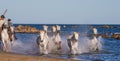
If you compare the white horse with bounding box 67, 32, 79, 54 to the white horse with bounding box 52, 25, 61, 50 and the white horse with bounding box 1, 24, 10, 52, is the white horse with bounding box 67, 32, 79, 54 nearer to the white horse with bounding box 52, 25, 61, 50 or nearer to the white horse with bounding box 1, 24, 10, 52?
the white horse with bounding box 52, 25, 61, 50

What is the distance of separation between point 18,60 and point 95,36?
14731 millimetres

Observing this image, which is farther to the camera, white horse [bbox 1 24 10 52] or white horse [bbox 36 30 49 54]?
white horse [bbox 1 24 10 52]

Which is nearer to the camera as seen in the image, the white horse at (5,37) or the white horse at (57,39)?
the white horse at (5,37)

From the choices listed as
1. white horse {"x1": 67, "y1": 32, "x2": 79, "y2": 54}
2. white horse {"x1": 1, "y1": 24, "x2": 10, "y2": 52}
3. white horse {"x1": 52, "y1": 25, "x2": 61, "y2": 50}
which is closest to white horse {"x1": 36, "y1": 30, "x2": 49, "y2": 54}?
white horse {"x1": 67, "y1": 32, "x2": 79, "y2": 54}

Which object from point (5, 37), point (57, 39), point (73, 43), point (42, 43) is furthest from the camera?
point (57, 39)

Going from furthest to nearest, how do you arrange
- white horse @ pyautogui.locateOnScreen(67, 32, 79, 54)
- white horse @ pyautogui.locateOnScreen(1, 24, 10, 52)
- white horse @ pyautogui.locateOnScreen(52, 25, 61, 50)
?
white horse @ pyautogui.locateOnScreen(52, 25, 61, 50), white horse @ pyautogui.locateOnScreen(67, 32, 79, 54), white horse @ pyautogui.locateOnScreen(1, 24, 10, 52)

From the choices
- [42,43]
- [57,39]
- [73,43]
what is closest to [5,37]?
[42,43]

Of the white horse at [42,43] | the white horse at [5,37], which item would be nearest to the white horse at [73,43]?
the white horse at [42,43]

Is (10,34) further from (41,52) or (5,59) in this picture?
(5,59)

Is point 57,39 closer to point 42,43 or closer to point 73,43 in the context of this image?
point 73,43

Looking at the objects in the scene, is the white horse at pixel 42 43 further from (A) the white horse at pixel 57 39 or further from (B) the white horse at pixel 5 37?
(A) the white horse at pixel 57 39

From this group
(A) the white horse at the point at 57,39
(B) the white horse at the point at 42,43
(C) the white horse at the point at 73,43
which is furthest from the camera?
(A) the white horse at the point at 57,39

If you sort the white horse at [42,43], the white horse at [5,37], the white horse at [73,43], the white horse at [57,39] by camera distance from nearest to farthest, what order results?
the white horse at [42,43]
the white horse at [5,37]
the white horse at [73,43]
the white horse at [57,39]

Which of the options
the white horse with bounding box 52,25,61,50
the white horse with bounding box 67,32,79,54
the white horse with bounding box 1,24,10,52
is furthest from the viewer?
the white horse with bounding box 52,25,61,50
